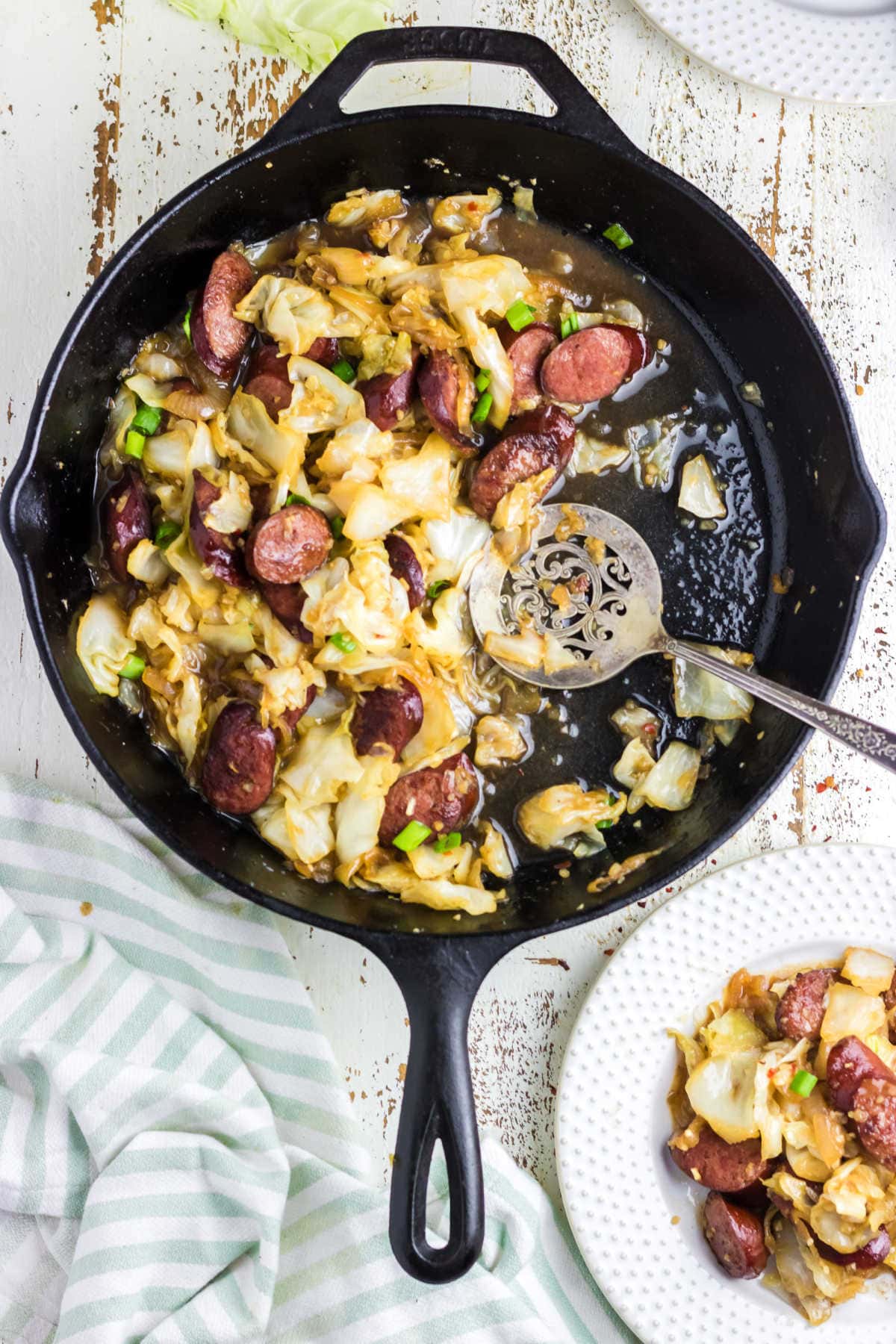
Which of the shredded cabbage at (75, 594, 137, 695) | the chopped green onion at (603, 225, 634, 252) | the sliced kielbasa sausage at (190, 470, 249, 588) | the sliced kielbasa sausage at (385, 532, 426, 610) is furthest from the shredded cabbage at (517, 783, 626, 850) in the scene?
the chopped green onion at (603, 225, 634, 252)

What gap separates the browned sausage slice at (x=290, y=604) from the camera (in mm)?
2135

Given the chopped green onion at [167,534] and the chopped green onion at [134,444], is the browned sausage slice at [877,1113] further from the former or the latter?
the chopped green onion at [134,444]

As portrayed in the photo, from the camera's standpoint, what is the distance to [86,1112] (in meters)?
2.38

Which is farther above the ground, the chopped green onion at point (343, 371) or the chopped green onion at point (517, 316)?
the chopped green onion at point (517, 316)

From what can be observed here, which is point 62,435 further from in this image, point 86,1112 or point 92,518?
point 86,1112

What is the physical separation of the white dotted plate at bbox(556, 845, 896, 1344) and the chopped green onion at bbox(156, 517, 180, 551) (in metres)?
1.16

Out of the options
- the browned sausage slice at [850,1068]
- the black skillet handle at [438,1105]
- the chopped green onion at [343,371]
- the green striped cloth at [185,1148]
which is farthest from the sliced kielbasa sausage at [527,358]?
the browned sausage slice at [850,1068]

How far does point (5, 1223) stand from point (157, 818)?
37.1 inches

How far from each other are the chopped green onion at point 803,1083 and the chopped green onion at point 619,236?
65.0 inches

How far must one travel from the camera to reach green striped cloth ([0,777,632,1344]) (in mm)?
2367

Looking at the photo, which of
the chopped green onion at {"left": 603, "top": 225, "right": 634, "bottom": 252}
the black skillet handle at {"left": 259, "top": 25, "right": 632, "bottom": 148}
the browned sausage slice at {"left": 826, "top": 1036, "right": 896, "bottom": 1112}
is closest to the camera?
the black skillet handle at {"left": 259, "top": 25, "right": 632, "bottom": 148}

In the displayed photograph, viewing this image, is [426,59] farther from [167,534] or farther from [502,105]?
[167,534]

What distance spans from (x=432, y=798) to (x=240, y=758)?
0.36 metres

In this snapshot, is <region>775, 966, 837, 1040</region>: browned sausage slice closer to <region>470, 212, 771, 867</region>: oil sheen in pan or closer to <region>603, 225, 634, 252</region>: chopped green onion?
<region>470, 212, 771, 867</region>: oil sheen in pan
